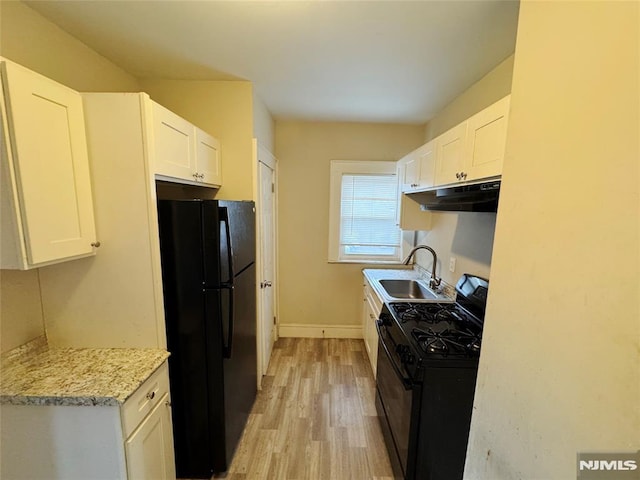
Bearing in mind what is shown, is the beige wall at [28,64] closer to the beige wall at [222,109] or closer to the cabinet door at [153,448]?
the beige wall at [222,109]

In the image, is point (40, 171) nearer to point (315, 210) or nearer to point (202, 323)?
point (202, 323)

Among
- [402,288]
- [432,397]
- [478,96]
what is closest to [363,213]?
[402,288]

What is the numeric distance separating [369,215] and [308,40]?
213 cm

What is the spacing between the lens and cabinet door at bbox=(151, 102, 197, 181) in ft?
4.72

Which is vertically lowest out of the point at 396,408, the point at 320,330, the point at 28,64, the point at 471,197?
the point at 320,330

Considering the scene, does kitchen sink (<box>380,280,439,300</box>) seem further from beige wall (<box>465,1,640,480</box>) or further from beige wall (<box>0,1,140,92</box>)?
beige wall (<box>0,1,140,92</box>)

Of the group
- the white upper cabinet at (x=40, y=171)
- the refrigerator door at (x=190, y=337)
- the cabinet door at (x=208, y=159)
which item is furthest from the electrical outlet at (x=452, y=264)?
the white upper cabinet at (x=40, y=171)

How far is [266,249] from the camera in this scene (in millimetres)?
2791

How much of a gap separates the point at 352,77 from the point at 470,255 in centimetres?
156

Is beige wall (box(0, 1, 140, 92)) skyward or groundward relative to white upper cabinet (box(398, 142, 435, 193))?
skyward

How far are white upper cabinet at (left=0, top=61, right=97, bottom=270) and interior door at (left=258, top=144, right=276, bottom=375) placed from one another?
1266 mm

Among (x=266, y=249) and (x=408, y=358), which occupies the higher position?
(x=266, y=249)

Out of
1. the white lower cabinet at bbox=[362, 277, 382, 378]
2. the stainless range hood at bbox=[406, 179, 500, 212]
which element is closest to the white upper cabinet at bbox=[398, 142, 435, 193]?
the stainless range hood at bbox=[406, 179, 500, 212]

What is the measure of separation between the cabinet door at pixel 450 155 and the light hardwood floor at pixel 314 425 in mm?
1926
